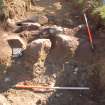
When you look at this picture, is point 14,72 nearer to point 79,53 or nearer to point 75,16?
point 79,53

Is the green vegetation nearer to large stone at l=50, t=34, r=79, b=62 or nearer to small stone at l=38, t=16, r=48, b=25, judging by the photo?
small stone at l=38, t=16, r=48, b=25

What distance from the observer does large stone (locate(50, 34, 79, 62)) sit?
17.0 ft

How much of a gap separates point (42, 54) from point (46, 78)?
357 millimetres

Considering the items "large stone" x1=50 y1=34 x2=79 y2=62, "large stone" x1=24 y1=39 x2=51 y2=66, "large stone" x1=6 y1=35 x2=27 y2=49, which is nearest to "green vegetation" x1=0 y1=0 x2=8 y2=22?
"large stone" x1=6 y1=35 x2=27 y2=49

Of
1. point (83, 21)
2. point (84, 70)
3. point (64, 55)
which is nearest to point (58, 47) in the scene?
point (64, 55)

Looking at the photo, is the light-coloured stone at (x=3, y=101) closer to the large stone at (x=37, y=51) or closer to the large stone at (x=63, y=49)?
the large stone at (x=37, y=51)

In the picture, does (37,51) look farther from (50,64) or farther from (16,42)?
(16,42)

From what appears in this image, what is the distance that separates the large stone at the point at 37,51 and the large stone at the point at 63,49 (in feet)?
0.38

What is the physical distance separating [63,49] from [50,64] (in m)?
0.28

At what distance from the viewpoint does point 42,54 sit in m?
5.13

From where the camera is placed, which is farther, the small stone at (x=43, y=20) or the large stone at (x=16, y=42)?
the small stone at (x=43, y=20)

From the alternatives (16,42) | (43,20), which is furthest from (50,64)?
(43,20)

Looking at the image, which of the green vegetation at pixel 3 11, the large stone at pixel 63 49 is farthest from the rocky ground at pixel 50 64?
the green vegetation at pixel 3 11

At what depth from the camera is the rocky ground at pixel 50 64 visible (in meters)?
4.75
